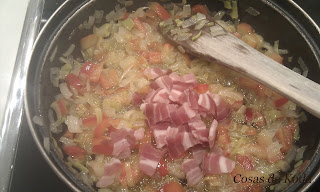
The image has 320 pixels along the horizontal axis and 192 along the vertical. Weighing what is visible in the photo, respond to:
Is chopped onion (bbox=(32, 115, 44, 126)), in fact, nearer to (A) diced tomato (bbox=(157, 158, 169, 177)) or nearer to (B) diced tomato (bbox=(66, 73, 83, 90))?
(B) diced tomato (bbox=(66, 73, 83, 90))

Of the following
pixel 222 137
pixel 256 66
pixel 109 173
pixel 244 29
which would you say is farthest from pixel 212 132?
pixel 244 29

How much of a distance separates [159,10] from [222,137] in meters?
0.97

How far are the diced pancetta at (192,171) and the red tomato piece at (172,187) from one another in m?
0.06

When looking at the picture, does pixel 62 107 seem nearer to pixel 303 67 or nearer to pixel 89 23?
pixel 89 23

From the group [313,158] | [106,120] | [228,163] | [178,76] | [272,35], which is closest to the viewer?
[313,158]

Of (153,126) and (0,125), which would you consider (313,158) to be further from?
(0,125)

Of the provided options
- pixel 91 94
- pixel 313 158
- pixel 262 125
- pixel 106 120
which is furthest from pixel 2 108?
pixel 313 158

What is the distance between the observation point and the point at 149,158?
163cm

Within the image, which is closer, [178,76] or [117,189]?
[117,189]

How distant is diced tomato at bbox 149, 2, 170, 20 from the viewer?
82.0 inches

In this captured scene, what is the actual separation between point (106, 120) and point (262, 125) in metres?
0.94

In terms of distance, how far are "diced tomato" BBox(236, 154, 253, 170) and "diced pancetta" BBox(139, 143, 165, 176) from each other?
17.3 inches

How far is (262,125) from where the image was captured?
184 centimetres

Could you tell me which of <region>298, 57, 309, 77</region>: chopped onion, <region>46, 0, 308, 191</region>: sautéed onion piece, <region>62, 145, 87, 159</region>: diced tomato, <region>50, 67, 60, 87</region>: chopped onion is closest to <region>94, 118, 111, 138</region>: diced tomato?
<region>46, 0, 308, 191</region>: sautéed onion piece
